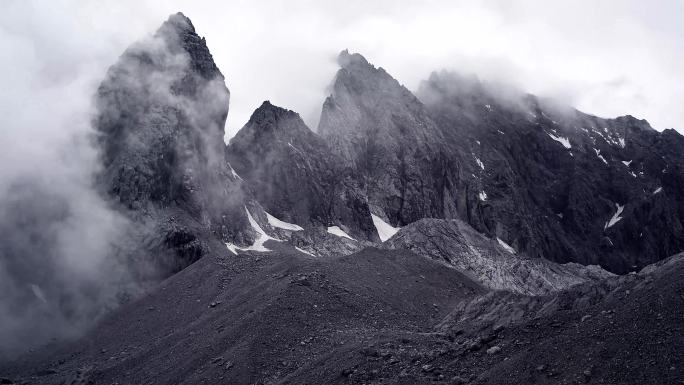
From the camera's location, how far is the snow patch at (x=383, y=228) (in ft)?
422

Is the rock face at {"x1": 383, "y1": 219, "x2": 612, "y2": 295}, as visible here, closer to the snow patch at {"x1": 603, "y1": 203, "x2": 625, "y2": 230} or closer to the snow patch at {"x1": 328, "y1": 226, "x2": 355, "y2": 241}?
the snow patch at {"x1": 328, "y1": 226, "x2": 355, "y2": 241}

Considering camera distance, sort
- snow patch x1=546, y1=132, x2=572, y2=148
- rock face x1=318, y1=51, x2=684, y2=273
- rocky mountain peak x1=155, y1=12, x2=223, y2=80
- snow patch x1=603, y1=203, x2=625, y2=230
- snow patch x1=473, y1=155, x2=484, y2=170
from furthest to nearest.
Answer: snow patch x1=546, y1=132, x2=572, y2=148
snow patch x1=473, y1=155, x2=484, y2=170
snow patch x1=603, y1=203, x2=625, y2=230
rock face x1=318, y1=51, x2=684, y2=273
rocky mountain peak x1=155, y1=12, x2=223, y2=80

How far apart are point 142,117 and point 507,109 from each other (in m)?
121

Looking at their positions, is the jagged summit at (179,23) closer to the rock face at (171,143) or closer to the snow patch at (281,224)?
the rock face at (171,143)

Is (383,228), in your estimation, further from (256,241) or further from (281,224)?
(256,241)

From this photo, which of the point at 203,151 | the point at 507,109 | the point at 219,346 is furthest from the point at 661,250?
the point at 219,346

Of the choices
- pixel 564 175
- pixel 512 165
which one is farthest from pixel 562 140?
pixel 512 165

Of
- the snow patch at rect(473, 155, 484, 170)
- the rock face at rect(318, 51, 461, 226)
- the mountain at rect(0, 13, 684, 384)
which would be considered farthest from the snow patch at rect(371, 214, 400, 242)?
the snow patch at rect(473, 155, 484, 170)

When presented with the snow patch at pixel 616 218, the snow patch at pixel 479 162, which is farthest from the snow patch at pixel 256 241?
the snow patch at pixel 616 218

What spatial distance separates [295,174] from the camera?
121625 millimetres

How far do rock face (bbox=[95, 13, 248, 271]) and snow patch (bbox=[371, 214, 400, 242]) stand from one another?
112 feet

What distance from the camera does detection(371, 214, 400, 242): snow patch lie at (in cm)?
12855

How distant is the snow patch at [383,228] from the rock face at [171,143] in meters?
34.0

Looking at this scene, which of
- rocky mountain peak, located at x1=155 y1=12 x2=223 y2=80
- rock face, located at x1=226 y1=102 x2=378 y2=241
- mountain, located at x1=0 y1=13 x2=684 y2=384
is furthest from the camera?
rock face, located at x1=226 y1=102 x2=378 y2=241
